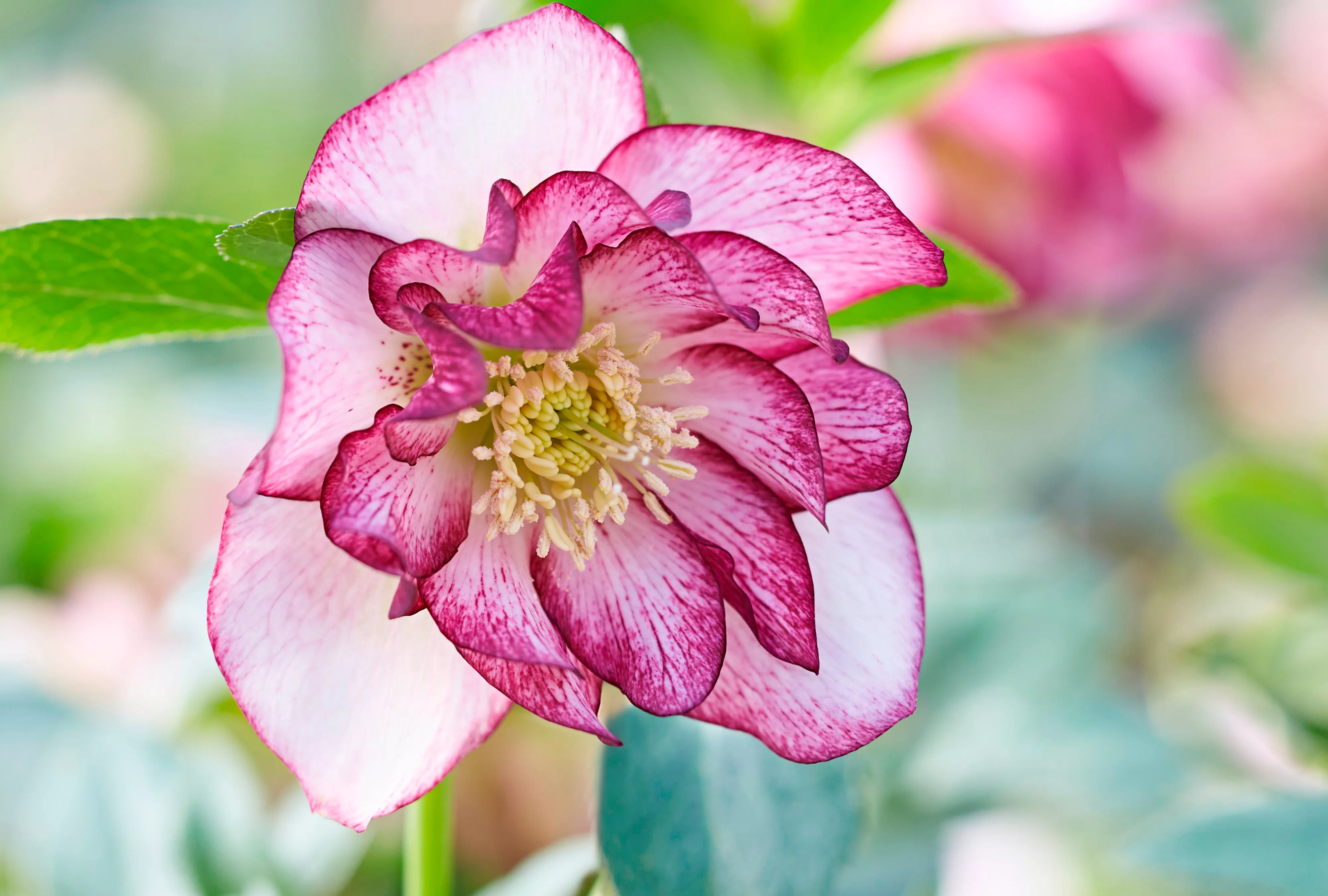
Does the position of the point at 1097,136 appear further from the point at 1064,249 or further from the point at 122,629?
the point at 122,629

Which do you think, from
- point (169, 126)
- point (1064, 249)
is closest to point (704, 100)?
point (1064, 249)

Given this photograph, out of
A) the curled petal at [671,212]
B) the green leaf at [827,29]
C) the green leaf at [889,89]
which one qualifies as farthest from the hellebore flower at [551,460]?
the green leaf at [827,29]

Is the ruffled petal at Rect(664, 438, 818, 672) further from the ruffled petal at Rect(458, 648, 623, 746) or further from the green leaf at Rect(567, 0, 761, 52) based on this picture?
the green leaf at Rect(567, 0, 761, 52)

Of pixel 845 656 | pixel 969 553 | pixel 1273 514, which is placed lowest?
pixel 969 553

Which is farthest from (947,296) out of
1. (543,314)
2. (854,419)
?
(543,314)

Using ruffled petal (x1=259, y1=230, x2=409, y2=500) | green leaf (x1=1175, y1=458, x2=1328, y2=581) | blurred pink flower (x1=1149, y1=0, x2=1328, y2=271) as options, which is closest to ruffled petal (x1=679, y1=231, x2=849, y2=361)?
ruffled petal (x1=259, y1=230, x2=409, y2=500)

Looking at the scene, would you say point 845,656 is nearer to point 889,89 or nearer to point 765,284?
point 765,284
